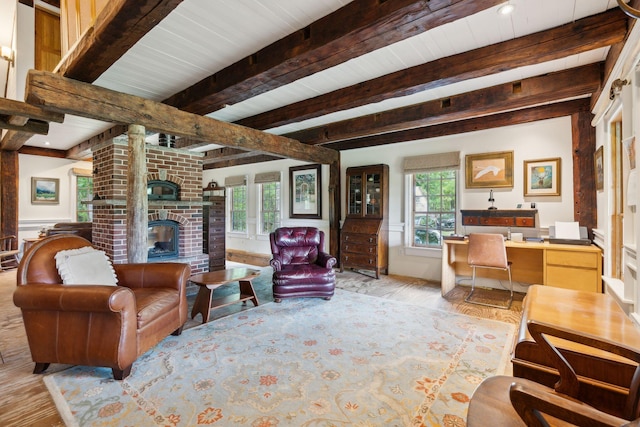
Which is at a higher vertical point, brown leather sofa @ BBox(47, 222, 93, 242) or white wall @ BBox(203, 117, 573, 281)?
white wall @ BBox(203, 117, 573, 281)

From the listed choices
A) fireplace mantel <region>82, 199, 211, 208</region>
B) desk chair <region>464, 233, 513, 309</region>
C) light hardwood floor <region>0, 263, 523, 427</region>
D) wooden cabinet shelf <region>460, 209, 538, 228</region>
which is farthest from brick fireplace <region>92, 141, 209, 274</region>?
wooden cabinet shelf <region>460, 209, 538, 228</region>

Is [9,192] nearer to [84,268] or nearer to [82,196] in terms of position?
[82,196]

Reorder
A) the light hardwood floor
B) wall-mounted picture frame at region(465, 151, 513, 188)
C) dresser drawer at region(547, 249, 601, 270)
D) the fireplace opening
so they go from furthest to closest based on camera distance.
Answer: the fireplace opening → wall-mounted picture frame at region(465, 151, 513, 188) → dresser drawer at region(547, 249, 601, 270) → the light hardwood floor

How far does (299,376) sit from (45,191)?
7799mm

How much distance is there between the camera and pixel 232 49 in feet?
8.07

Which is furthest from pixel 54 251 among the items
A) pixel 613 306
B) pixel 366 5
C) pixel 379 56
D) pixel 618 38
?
pixel 618 38

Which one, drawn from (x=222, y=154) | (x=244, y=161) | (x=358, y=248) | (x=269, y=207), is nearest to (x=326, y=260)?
(x=358, y=248)

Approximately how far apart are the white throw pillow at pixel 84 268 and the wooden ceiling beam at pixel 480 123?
4.34 m

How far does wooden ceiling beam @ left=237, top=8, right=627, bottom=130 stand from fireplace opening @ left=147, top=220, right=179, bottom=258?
9.56 feet

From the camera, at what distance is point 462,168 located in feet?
15.0

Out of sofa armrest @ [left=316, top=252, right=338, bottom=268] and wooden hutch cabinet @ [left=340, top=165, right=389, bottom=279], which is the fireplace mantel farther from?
wooden hutch cabinet @ [left=340, top=165, right=389, bottom=279]

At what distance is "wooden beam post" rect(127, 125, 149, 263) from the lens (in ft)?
10.1

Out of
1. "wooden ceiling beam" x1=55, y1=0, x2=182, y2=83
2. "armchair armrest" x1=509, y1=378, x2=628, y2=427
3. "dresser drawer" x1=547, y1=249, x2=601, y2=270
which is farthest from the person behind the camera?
"dresser drawer" x1=547, y1=249, x2=601, y2=270

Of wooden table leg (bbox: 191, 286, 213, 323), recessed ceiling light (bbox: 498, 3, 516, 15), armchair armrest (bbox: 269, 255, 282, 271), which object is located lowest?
wooden table leg (bbox: 191, 286, 213, 323)
